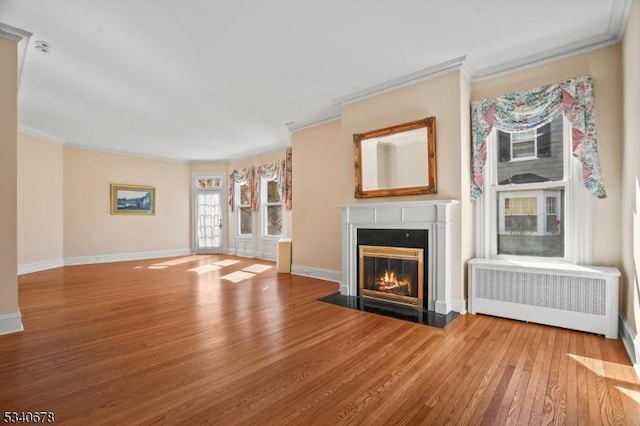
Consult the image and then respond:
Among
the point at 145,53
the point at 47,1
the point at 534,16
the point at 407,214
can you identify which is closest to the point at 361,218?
the point at 407,214

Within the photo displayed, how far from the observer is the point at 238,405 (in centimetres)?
174

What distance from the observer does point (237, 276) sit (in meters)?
5.64

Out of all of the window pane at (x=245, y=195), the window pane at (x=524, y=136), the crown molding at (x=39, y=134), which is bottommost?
the window pane at (x=245, y=195)

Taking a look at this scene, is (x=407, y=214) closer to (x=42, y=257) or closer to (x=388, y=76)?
(x=388, y=76)

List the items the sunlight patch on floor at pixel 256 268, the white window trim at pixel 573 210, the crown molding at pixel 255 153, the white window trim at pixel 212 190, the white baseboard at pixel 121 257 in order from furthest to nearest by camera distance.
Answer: the white window trim at pixel 212 190
the crown molding at pixel 255 153
the white baseboard at pixel 121 257
the sunlight patch on floor at pixel 256 268
the white window trim at pixel 573 210

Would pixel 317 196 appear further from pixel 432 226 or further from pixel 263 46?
pixel 263 46

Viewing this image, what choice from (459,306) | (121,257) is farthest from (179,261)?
(459,306)

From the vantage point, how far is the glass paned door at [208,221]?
29.5 ft

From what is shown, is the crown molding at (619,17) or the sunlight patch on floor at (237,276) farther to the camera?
the sunlight patch on floor at (237,276)

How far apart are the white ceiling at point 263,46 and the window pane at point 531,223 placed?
1.49 m

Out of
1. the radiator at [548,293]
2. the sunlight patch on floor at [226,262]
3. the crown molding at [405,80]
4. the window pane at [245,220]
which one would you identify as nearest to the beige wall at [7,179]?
the crown molding at [405,80]

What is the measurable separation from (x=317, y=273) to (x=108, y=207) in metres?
5.69

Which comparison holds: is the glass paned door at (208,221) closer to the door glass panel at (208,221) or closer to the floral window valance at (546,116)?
the door glass panel at (208,221)

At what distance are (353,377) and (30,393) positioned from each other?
79.5 inches
